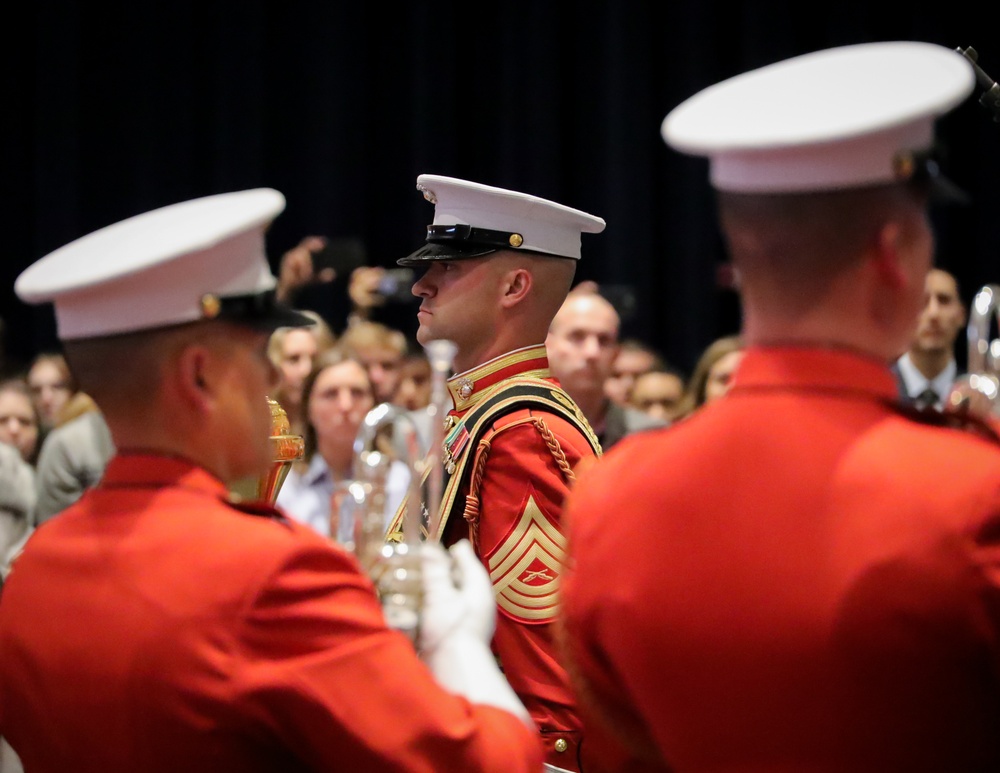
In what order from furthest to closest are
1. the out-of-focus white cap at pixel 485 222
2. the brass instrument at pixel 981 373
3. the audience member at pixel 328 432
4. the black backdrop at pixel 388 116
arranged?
1. the black backdrop at pixel 388 116
2. the audience member at pixel 328 432
3. the out-of-focus white cap at pixel 485 222
4. the brass instrument at pixel 981 373

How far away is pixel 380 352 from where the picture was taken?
5234mm

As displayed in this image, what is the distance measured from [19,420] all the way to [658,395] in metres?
2.21

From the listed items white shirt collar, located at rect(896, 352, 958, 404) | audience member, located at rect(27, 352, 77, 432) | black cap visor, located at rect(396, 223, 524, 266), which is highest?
black cap visor, located at rect(396, 223, 524, 266)

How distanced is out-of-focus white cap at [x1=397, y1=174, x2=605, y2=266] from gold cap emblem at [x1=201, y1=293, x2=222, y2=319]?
3.67 ft

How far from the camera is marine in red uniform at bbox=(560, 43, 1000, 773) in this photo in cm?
123

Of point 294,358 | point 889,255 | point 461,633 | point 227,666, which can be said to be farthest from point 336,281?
point 889,255

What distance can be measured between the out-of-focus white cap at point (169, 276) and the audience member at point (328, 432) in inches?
97.1

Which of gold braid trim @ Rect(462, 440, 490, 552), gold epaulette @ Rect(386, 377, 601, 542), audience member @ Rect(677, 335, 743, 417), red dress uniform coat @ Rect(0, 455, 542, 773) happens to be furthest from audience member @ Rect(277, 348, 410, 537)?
red dress uniform coat @ Rect(0, 455, 542, 773)

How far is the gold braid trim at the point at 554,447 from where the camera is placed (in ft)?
7.75

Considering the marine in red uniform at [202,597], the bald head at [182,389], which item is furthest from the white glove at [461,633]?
the bald head at [182,389]

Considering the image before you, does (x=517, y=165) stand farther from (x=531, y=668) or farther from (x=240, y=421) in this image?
(x=240, y=421)

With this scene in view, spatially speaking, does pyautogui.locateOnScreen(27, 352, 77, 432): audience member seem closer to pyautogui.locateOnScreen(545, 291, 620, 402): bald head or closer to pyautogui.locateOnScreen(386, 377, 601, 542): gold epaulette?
pyautogui.locateOnScreen(545, 291, 620, 402): bald head

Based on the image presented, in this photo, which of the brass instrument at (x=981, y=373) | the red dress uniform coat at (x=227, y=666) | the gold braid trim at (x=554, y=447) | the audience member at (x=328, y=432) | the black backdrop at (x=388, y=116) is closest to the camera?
the red dress uniform coat at (x=227, y=666)

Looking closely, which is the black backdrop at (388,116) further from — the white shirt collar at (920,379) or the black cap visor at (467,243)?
the black cap visor at (467,243)
